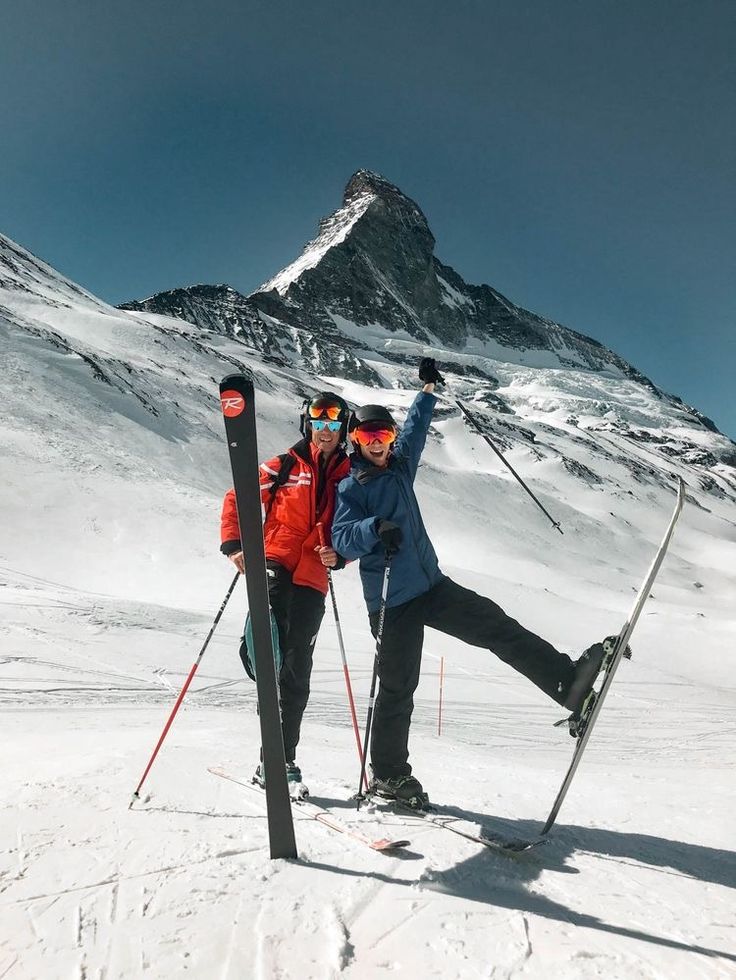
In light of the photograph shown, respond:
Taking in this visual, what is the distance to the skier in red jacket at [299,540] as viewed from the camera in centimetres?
402

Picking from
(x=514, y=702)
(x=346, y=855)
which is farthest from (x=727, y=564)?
(x=346, y=855)

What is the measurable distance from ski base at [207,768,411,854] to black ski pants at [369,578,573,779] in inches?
22.3

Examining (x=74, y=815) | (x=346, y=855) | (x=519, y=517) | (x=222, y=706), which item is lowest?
(x=222, y=706)

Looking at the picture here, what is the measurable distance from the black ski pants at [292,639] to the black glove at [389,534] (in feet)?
2.62

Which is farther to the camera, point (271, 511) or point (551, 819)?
point (271, 511)

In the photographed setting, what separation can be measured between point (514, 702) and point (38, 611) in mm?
8266

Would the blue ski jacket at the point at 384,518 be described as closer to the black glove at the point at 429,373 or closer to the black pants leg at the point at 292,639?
the black pants leg at the point at 292,639

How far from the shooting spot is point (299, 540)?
4.23m

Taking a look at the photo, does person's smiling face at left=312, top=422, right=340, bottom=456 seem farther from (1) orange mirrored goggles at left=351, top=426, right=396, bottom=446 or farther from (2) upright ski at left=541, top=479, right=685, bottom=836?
(2) upright ski at left=541, top=479, right=685, bottom=836

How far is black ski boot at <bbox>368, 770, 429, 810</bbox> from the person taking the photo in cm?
365

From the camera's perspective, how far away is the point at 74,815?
285cm

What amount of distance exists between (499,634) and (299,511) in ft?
5.20

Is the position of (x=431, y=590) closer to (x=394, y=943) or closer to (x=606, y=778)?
(x=394, y=943)

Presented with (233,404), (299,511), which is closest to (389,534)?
→ (299,511)
